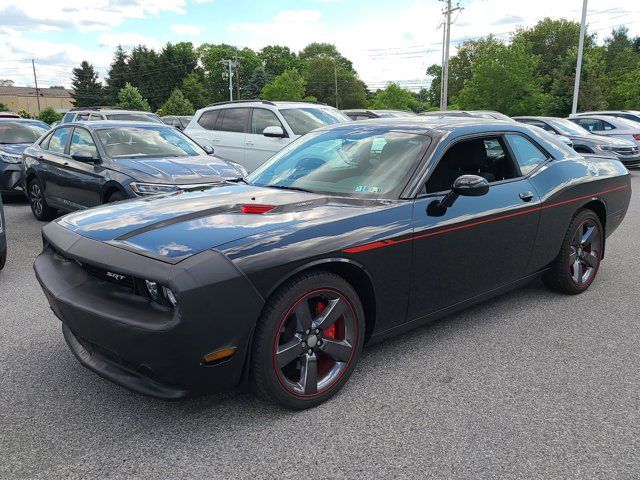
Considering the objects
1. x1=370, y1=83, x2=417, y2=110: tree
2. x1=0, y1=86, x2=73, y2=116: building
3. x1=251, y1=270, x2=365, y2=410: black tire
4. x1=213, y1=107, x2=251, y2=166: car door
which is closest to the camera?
x1=251, y1=270, x2=365, y2=410: black tire

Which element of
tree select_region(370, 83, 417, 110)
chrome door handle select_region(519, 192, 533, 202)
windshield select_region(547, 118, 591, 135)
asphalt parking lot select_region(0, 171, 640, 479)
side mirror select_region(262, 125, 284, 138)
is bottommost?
asphalt parking lot select_region(0, 171, 640, 479)

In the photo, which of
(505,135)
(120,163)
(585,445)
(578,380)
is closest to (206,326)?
(585,445)

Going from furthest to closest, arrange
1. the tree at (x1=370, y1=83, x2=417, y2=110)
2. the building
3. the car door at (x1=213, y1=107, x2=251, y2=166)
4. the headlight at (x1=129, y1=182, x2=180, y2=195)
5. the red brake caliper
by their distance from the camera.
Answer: the building → the tree at (x1=370, y1=83, x2=417, y2=110) → the car door at (x1=213, y1=107, x2=251, y2=166) → the headlight at (x1=129, y1=182, x2=180, y2=195) → the red brake caliper

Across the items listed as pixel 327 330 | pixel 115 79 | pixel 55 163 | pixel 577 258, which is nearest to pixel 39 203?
pixel 55 163

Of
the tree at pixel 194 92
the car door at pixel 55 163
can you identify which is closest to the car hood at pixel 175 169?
the car door at pixel 55 163

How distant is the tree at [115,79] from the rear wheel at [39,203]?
85.5 meters

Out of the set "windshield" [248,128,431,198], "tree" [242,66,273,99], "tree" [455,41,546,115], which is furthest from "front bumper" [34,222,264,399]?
"tree" [242,66,273,99]

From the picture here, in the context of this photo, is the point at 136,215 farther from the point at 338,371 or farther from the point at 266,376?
the point at 338,371

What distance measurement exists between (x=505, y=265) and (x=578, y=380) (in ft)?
3.25

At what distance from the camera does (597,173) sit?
15.7 ft

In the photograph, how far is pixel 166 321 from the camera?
7.86 feet

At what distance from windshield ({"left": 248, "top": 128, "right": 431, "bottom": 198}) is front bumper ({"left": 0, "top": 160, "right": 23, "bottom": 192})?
7.45m

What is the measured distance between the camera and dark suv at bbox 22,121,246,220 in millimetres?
6590

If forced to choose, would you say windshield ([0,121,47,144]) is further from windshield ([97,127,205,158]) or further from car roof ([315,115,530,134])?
car roof ([315,115,530,134])
